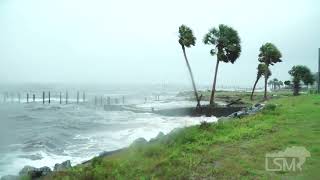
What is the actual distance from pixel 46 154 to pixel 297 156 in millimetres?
16974

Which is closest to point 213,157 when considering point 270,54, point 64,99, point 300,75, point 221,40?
point 221,40

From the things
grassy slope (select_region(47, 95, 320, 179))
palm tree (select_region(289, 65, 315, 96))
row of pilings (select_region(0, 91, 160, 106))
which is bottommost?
row of pilings (select_region(0, 91, 160, 106))

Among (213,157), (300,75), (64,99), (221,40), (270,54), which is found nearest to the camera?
(213,157)

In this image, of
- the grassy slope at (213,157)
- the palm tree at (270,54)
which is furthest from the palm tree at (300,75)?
the grassy slope at (213,157)

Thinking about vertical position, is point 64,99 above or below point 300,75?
below

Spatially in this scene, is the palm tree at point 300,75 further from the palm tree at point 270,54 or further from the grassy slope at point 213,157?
the grassy slope at point 213,157

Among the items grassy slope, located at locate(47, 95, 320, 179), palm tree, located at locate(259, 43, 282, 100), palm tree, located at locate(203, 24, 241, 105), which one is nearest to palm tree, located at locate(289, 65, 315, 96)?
palm tree, located at locate(259, 43, 282, 100)

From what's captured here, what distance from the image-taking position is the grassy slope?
420 inches

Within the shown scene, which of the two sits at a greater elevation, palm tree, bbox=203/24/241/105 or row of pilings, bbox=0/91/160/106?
palm tree, bbox=203/24/241/105

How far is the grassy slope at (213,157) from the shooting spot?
35.0ft

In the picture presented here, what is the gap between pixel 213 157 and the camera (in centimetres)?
1253

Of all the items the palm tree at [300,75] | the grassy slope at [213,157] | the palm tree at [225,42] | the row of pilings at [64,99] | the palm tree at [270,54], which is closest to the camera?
the grassy slope at [213,157]

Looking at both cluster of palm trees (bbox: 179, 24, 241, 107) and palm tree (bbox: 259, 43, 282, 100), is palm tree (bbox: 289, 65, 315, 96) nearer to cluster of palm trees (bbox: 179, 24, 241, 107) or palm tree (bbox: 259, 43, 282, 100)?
palm tree (bbox: 259, 43, 282, 100)

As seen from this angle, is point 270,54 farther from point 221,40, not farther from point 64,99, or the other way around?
point 64,99
